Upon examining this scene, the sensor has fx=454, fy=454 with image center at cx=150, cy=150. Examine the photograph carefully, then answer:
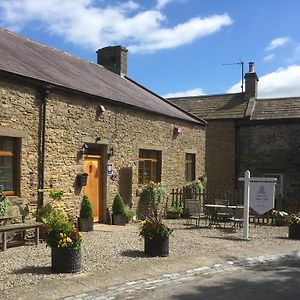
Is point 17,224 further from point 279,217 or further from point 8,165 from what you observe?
point 279,217

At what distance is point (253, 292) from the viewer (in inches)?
269

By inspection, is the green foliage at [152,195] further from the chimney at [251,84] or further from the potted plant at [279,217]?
the chimney at [251,84]

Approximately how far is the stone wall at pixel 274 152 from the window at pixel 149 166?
759 cm

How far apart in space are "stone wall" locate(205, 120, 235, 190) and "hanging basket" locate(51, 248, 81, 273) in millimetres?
17142

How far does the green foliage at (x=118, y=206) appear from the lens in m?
14.6

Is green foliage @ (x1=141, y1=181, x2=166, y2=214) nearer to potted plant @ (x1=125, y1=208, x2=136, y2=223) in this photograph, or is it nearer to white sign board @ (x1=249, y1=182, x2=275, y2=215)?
potted plant @ (x1=125, y1=208, x2=136, y2=223)

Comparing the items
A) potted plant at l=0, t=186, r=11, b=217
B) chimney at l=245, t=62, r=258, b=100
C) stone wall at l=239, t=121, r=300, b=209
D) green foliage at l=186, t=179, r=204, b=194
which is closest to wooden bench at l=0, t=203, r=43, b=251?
potted plant at l=0, t=186, r=11, b=217

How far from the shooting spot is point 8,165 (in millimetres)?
11094

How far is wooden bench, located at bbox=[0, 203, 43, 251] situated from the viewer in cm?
963

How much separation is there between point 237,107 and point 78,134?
13.8 m

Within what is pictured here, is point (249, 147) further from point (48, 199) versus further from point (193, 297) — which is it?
point (193, 297)

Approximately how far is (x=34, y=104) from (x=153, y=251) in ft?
16.1

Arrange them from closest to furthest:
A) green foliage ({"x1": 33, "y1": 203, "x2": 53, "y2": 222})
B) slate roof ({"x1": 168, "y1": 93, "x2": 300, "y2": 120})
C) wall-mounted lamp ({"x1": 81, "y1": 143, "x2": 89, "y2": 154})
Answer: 1. green foliage ({"x1": 33, "y1": 203, "x2": 53, "y2": 222})
2. wall-mounted lamp ({"x1": 81, "y1": 143, "x2": 89, "y2": 154})
3. slate roof ({"x1": 168, "y1": 93, "x2": 300, "y2": 120})

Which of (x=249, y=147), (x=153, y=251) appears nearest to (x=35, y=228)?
(x=153, y=251)
